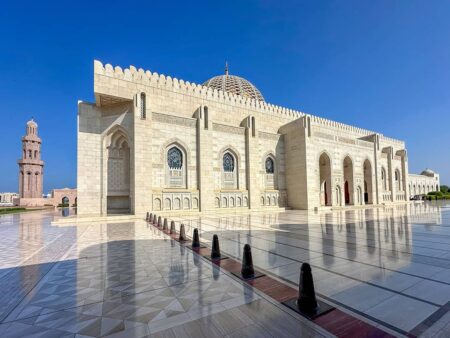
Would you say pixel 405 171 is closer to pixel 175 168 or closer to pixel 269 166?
pixel 269 166

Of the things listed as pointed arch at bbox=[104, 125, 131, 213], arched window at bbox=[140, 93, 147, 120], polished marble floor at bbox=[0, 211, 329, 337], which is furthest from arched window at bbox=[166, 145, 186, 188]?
polished marble floor at bbox=[0, 211, 329, 337]

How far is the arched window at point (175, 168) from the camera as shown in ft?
52.6

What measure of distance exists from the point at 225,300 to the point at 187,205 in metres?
13.2

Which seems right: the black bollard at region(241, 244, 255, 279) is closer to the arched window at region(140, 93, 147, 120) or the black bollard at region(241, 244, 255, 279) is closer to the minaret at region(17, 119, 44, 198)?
the arched window at region(140, 93, 147, 120)

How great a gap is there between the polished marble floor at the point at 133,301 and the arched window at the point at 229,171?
12842 millimetres

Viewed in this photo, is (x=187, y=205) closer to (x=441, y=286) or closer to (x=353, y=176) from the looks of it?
(x=441, y=286)

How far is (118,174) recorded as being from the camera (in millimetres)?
15719

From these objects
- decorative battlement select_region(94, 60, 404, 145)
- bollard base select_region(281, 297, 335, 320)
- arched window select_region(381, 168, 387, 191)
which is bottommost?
bollard base select_region(281, 297, 335, 320)

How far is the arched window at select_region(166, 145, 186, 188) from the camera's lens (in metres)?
16.0

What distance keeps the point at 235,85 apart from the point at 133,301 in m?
25.0

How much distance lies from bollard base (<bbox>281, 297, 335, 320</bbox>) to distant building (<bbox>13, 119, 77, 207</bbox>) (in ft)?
121

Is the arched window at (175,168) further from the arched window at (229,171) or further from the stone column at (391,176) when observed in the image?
the stone column at (391,176)

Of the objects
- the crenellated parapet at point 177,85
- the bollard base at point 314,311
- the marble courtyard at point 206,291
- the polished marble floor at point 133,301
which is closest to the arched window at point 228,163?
the crenellated parapet at point 177,85

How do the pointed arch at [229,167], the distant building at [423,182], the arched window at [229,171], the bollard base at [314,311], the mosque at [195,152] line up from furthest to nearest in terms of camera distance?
the distant building at [423,182], the arched window at [229,171], the pointed arch at [229,167], the mosque at [195,152], the bollard base at [314,311]
